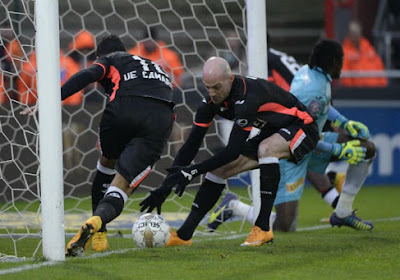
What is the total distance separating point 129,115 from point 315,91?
1958 millimetres

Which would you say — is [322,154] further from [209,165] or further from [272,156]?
[209,165]

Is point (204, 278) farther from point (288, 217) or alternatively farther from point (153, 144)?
point (288, 217)

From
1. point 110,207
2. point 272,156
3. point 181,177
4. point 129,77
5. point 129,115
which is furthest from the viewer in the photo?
point 272,156

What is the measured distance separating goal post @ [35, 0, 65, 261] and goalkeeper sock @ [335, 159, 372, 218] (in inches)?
120

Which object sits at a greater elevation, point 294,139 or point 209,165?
point 294,139

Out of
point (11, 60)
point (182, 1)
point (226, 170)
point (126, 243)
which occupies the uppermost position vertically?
point (182, 1)

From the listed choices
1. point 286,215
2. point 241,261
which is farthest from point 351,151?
point 241,261

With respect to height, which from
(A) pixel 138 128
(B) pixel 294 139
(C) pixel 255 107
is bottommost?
(B) pixel 294 139

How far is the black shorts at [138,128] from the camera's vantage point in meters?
5.66

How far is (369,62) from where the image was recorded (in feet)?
44.0

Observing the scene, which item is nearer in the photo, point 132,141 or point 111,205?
point 111,205

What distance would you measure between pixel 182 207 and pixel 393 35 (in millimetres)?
A: 6990

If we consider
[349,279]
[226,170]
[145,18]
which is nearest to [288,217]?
[226,170]

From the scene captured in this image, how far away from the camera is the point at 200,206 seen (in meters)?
6.10
